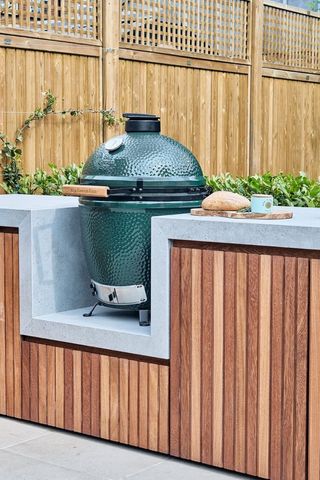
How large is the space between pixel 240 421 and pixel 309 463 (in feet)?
1.04

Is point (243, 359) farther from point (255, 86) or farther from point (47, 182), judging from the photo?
point (255, 86)

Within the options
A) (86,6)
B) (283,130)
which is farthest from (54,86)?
(283,130)

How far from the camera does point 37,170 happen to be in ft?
26.1

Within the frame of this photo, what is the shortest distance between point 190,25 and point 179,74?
0.71 meters

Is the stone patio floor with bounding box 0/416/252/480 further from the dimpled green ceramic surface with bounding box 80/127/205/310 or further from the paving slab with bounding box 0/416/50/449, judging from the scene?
the dimpled green ceramic surface with bounding box 80/127/205/310

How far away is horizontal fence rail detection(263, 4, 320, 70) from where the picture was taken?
11828mm

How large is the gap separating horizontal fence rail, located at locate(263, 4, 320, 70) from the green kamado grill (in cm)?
790

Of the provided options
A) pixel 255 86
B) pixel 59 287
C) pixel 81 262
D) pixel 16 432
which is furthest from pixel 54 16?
pixel 16 432

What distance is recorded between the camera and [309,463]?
11.2ft

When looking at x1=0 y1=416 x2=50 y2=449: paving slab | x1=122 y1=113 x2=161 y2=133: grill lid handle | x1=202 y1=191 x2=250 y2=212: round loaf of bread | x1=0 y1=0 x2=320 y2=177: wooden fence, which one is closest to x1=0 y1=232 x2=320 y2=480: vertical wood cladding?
x1=0 y1=416 x2=50 y2=449: paving slab

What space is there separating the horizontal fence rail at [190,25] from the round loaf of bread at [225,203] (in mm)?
5610

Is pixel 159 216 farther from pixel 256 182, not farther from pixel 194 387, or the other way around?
pixel 256 182

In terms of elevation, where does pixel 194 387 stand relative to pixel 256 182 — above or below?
below

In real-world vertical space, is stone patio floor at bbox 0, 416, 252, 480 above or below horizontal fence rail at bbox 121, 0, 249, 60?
below
